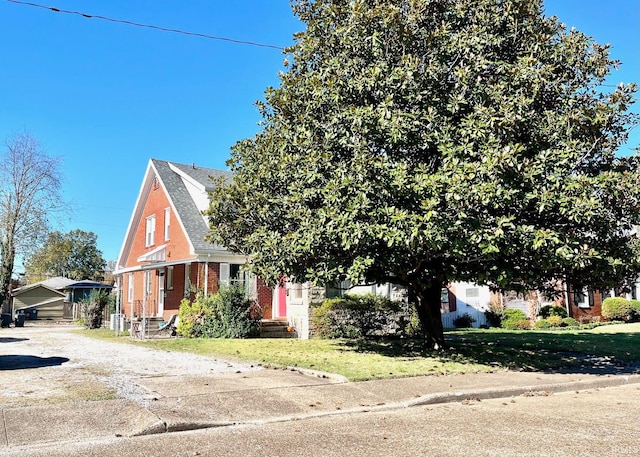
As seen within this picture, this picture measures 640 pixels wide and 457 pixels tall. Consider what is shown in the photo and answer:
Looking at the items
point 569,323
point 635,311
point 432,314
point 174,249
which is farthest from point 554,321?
point 174,249

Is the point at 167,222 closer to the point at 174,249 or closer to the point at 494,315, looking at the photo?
the point at 174,249

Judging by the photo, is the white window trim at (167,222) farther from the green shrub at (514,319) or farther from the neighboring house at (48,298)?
the neighboring house at (48,298)

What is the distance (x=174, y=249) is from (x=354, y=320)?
364 inches

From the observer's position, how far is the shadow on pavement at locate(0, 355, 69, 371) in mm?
10922

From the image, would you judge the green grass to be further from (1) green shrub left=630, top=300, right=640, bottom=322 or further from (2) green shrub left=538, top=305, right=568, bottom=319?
(1) green shrub left=630, top=300, right=640, bottom=322

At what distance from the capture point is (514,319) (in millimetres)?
24469

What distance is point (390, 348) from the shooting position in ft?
47.6

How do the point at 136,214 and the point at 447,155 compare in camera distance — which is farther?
the point at 136,214

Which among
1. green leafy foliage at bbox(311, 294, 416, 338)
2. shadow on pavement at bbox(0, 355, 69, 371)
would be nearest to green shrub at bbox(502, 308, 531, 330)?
green leafy foliage at bbox(311, 294, 416, 338)

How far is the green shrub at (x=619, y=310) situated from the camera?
90.5 feet

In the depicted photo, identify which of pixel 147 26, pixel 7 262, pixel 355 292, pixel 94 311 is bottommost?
pixel 94 311

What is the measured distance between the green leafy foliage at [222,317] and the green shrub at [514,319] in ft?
41.8

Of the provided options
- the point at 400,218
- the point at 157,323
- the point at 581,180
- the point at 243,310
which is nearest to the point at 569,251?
the point at 581,180

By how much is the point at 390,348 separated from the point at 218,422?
859 centimetres
